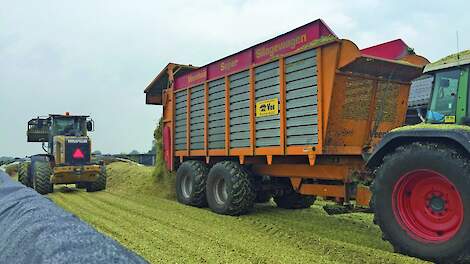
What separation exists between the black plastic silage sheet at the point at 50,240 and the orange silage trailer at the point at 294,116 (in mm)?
4168

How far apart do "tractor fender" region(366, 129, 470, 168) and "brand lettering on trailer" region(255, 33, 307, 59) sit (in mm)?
2311

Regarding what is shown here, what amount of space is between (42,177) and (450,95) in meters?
10.8

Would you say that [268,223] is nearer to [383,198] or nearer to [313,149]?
[313,149]

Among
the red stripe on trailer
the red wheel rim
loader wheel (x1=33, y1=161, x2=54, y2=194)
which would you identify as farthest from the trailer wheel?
the red wheel rim

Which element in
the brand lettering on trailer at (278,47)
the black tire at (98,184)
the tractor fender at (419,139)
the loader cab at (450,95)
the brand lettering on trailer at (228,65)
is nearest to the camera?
the tractor fender at (419,139)

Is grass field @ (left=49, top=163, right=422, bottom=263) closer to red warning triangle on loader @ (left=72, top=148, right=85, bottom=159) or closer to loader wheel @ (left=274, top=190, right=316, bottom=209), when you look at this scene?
loader wheel @ (left=274, top=190, right=316, bottom=209)

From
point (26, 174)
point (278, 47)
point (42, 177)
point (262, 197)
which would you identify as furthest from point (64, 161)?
point (278, 47)

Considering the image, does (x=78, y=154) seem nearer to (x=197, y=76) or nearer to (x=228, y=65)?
(x=197, y=76)

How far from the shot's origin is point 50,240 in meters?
1.69

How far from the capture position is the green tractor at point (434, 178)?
4.01 m

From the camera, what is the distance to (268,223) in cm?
705

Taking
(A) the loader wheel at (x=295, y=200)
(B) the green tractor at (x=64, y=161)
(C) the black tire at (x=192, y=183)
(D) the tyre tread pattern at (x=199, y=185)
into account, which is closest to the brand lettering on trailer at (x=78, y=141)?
(B) the green tractor at (x=64, y=161)

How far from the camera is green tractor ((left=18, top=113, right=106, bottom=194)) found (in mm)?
12062

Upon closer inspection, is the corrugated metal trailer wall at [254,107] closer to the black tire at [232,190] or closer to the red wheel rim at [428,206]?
the black tire at [232,190]
